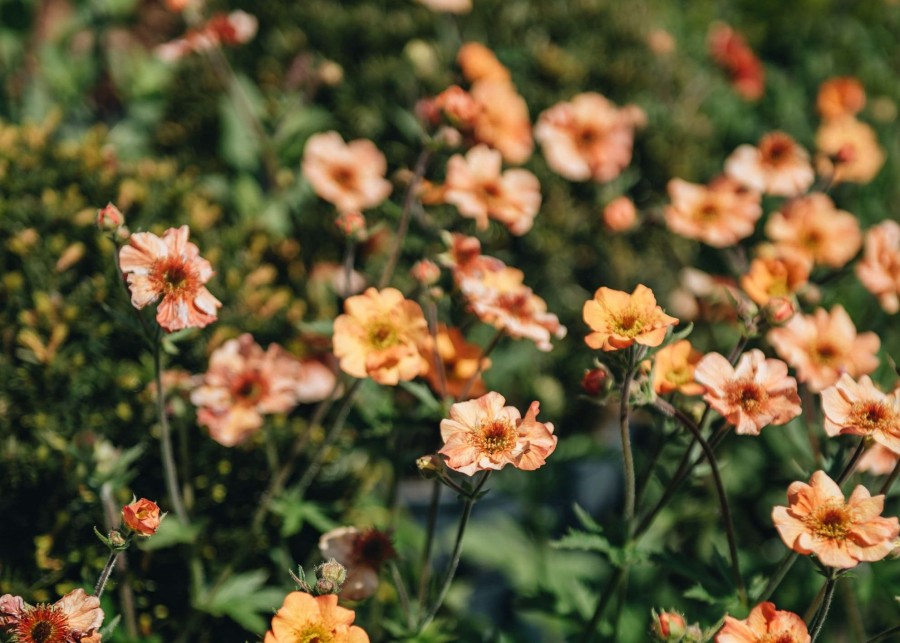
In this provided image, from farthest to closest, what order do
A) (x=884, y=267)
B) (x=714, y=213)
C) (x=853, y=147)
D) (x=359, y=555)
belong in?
1. (x=853, y=147)
2. (x=714, y=213)
3. (x=884, y=267)
4. (x=359, y=555)

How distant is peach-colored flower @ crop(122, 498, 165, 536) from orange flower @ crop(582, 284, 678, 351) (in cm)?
85

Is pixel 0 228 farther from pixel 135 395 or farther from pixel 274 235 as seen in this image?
pixel 274 235

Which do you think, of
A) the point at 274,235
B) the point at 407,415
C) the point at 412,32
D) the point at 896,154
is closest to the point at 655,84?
the point at 412,32

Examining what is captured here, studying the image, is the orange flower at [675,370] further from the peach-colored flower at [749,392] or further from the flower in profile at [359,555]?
the flower in profile at [359,555]

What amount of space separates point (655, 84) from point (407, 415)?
2390 millimetres

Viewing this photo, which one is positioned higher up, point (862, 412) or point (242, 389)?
point (862, 412)

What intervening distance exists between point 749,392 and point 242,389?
1.21 meters

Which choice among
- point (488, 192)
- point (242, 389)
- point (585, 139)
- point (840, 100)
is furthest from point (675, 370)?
point (840, 100)

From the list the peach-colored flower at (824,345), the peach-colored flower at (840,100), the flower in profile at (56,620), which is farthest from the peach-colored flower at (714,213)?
the flower in profile at (56,620)

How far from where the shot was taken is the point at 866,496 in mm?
1537

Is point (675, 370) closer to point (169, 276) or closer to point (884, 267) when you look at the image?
point (884, 267)

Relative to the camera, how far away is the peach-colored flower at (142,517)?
1.46 meters

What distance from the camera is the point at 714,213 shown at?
8.52ft

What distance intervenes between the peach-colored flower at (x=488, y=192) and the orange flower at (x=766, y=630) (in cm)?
113
